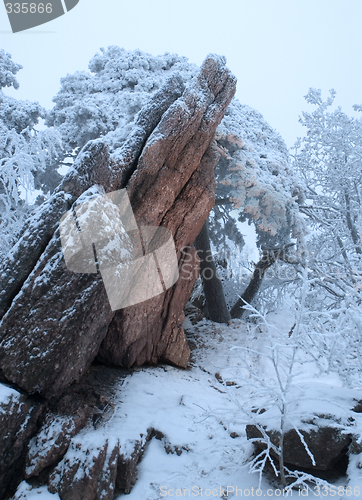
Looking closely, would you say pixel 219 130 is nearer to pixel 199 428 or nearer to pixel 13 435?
pixel 199 428

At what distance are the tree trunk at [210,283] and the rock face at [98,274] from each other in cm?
202

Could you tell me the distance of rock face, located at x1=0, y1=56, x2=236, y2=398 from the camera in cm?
413

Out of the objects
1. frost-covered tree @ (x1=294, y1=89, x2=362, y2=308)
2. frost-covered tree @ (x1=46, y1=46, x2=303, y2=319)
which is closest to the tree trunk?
frost-covered tree @ (x1=46, y1=46, x2=303, y2=319)

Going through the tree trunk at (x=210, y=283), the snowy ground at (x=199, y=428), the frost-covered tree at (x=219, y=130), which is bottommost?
the snowy ground at (x=199, y=428)

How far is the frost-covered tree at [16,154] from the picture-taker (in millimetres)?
6551

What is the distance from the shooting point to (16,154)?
6.53 metres

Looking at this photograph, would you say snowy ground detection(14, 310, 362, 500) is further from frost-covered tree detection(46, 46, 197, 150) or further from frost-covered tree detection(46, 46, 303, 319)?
frost-covered tree detection(46, 46, 197, 150)

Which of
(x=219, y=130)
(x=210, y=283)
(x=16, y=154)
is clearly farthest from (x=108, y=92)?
(x=210, y=283)

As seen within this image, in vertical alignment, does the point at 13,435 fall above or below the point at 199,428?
below

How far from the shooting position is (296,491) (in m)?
3.24
